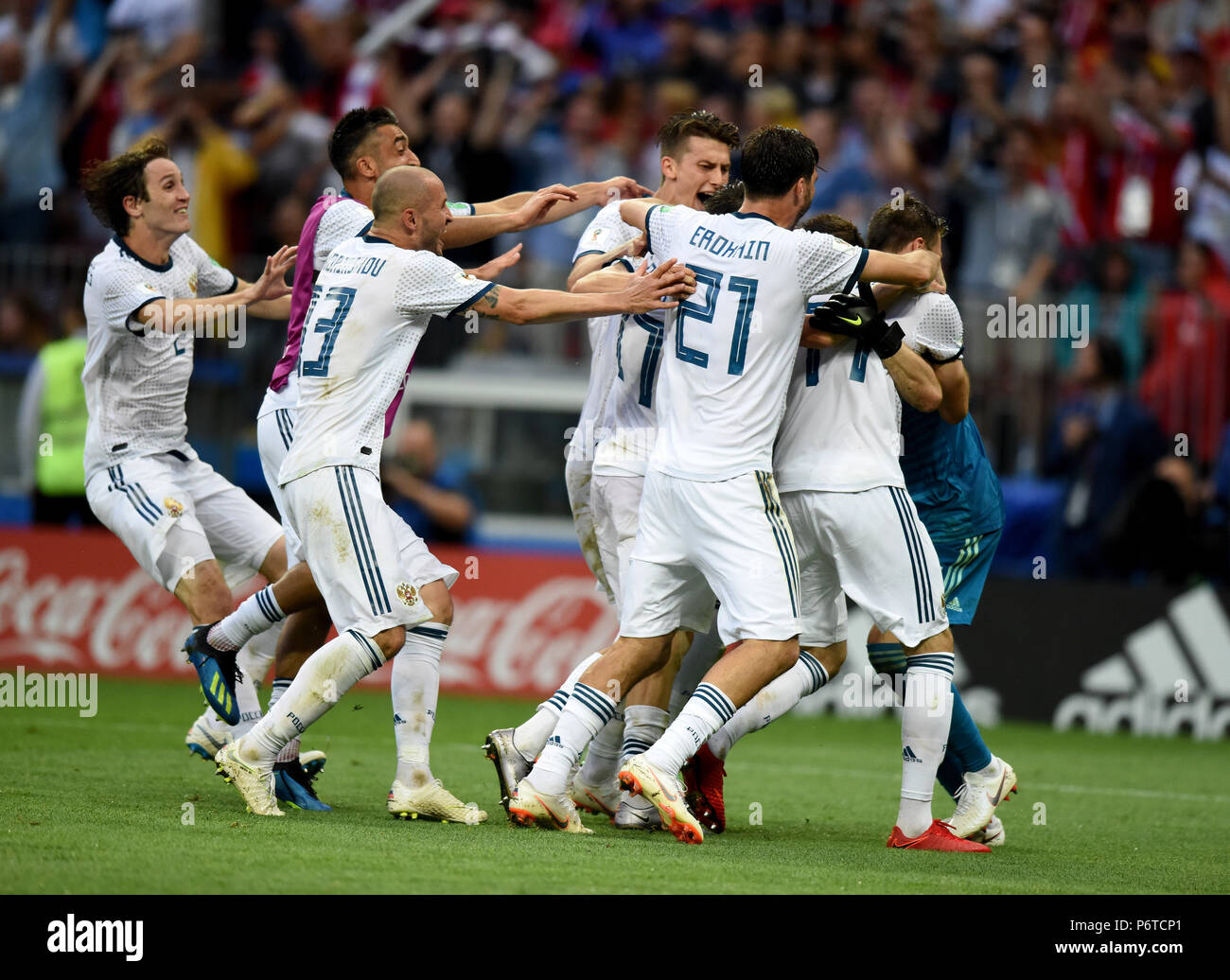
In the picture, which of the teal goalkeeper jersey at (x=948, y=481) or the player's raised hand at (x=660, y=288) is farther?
the teal goalkeeper jersey at (x=948, y=481)

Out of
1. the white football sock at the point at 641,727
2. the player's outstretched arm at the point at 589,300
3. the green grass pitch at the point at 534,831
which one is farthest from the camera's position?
the white football sock at the point at 641,727

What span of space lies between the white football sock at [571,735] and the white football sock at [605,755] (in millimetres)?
838

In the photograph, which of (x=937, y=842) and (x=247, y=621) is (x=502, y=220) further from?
(x=937, y=842)

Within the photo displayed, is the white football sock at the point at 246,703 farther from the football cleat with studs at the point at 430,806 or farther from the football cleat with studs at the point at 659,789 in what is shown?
the football cleat with studs at the point at 659,789

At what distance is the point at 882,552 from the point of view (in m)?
Result: 6.70

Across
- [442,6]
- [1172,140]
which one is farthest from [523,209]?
[442,6]

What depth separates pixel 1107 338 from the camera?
13656mm

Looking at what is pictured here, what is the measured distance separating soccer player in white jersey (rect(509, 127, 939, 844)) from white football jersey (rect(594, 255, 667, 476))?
21.5 inches

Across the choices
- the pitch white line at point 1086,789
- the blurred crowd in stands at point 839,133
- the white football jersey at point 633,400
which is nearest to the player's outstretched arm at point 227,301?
the white football jersey at point 633,400

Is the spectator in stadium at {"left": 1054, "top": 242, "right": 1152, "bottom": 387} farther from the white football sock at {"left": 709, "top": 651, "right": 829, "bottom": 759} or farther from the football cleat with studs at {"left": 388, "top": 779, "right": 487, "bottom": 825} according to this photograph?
the football cleat with studs at {"left": 388, "top": 779, "right": 487, "bottom": 825}

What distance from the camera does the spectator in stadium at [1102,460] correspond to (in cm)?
1310

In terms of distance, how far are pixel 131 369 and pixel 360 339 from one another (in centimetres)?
210

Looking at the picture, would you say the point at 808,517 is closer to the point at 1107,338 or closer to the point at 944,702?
the point at 944,702

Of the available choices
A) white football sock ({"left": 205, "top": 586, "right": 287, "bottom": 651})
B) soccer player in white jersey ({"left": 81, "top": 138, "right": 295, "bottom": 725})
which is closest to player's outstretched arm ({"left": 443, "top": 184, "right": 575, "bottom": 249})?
soccer player in white jersey ({"left": 81, "top": 138, "right": 295, "bottom": 725})
